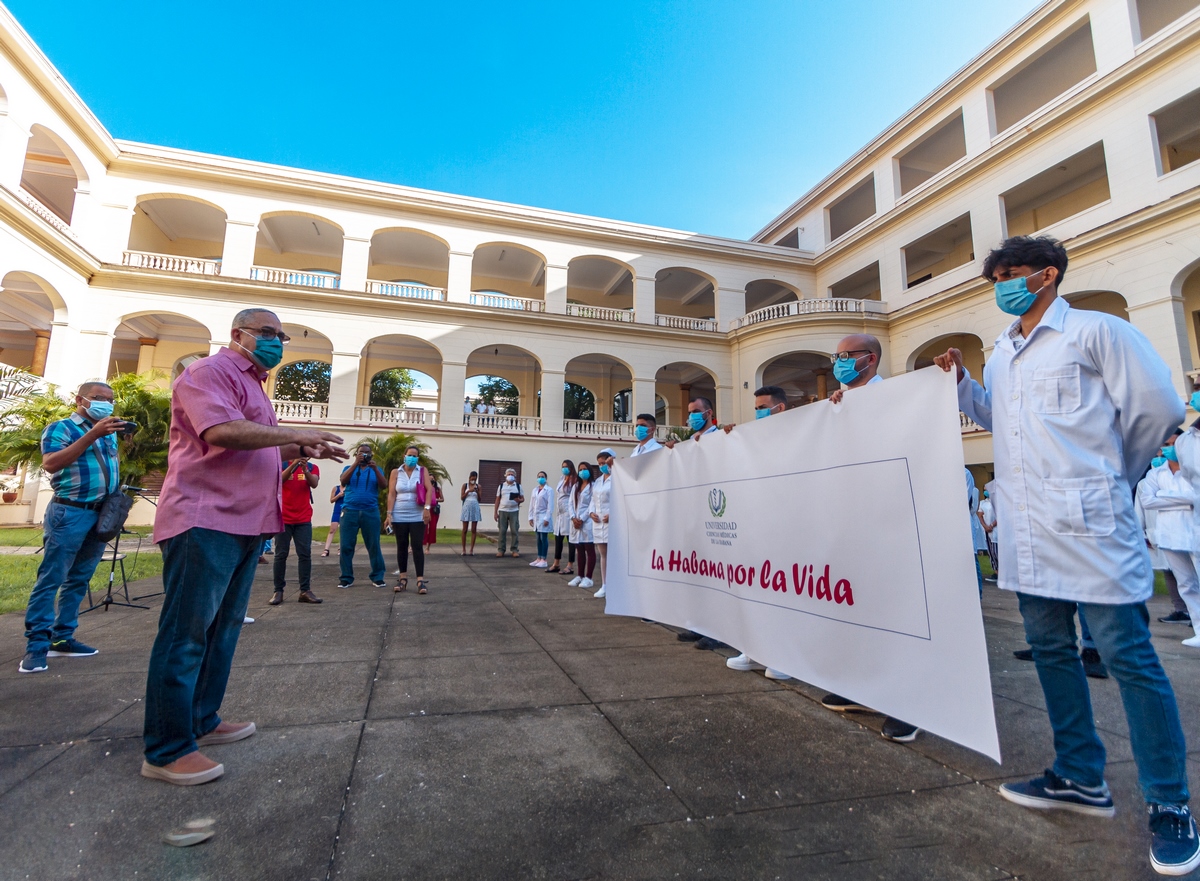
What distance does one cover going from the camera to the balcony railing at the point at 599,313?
21719 mm

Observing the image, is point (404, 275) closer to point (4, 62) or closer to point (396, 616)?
point (4, 62)

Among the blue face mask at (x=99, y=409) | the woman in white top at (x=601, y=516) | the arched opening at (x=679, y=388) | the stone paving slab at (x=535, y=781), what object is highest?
the arched opening at (x=679, y=388)

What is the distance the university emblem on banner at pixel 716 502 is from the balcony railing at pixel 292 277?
19.3m

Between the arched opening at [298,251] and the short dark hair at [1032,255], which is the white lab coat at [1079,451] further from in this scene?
the arched opening at [298,251]

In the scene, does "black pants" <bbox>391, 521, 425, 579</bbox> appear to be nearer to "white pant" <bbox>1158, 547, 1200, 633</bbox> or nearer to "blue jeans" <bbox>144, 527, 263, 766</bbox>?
"blue jeans" <bbox>144, 527, 263, 766</bbox>

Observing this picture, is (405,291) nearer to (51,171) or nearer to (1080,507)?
(51,171)

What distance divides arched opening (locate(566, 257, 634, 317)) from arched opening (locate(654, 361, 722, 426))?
12.0 ft

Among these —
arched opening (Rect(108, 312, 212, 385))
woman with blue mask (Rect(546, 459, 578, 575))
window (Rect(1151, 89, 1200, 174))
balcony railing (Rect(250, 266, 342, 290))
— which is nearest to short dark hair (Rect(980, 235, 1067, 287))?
woman with blue mask (Rect(546, 459, 578, 575))

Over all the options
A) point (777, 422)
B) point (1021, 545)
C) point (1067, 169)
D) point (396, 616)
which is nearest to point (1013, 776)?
point (1021, 545)

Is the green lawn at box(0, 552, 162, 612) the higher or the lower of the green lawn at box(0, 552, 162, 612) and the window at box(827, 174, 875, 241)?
the lower

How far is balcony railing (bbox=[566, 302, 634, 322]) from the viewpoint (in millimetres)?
21719

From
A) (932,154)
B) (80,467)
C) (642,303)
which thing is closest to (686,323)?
(642,303)

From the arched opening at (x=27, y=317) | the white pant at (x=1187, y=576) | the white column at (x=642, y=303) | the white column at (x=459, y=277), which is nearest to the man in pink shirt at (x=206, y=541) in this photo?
the white pant at (x=1187, y=576)

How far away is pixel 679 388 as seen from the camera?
26891 millimetres
